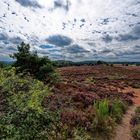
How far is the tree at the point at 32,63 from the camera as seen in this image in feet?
79.6

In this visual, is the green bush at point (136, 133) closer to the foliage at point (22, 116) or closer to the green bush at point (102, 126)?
the green bush at point (102, 126)

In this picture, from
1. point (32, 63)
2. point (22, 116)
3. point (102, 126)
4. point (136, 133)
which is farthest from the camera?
point (32, 63)

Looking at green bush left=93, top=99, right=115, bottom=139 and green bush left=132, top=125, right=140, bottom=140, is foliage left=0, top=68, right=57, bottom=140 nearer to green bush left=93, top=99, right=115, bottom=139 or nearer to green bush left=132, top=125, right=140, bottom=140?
green bush left=93, top=99, right=115, bottom=139

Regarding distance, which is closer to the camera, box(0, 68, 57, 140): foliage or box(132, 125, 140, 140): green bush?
box(0, 68, 57, 140): foliage

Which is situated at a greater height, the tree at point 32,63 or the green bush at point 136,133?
the tree at point 32,63

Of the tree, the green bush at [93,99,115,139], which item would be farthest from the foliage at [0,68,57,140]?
the tree

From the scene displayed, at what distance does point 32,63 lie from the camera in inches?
974

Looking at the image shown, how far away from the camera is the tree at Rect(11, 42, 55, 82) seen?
24.2 m

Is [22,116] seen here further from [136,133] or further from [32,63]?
[32,63]

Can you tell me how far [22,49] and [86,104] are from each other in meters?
9.56

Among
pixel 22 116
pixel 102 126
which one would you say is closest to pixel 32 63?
pixel 102 126

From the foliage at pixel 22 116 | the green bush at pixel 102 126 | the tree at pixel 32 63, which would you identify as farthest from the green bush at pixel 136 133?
the tree at pixel 32 63

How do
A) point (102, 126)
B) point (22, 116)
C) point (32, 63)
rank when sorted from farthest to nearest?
point (32, 63) < point (102, 126) < point (22, 116)

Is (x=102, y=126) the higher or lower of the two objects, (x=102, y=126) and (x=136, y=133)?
the higher
